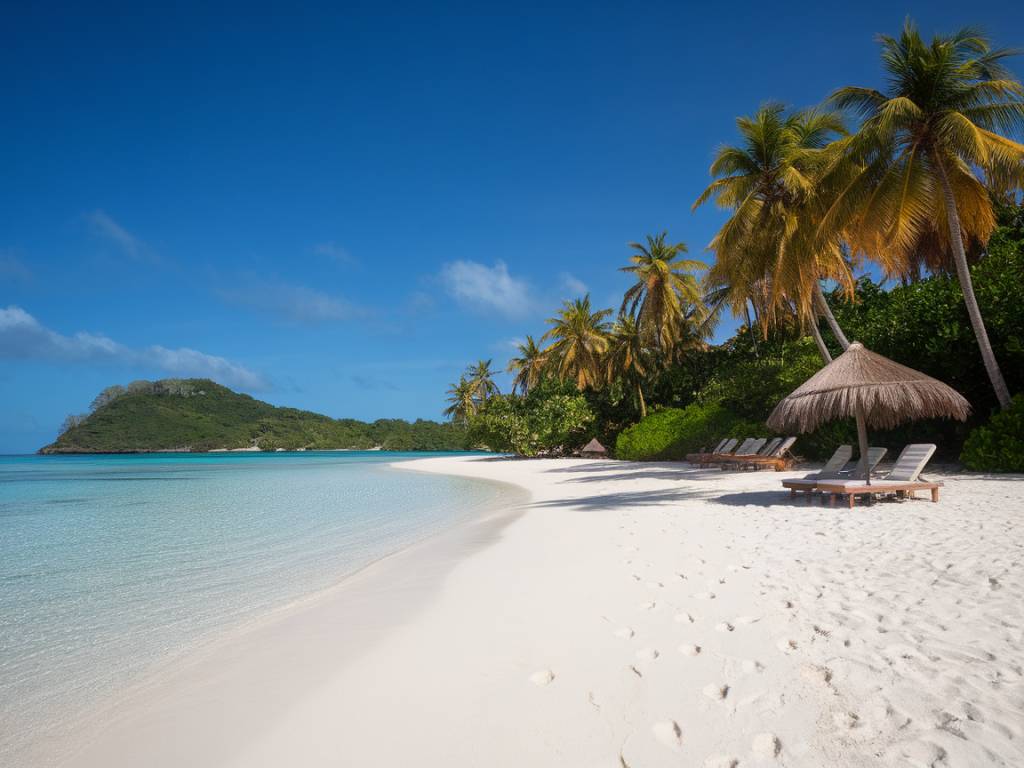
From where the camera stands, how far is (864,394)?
29.1ft

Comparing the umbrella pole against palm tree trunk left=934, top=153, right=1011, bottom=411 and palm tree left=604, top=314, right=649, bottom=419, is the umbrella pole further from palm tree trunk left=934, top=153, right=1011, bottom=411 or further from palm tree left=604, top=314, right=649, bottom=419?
palm tree left=604, top=314, right=649, bottom=419

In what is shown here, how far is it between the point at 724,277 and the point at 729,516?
11247mm

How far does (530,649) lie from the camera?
348 cm

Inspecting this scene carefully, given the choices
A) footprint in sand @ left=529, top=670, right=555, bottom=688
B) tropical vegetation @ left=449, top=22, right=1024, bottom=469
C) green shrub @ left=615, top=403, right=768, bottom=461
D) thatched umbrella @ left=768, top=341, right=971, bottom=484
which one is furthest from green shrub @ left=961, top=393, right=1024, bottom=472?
footprint in sand @ left=529, top=670, right=555, bottom=688

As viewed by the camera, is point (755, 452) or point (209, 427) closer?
point (755, 452)

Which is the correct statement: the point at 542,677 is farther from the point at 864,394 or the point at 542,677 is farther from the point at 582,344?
the point at 582,344

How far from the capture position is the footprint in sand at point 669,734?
7.72 ft

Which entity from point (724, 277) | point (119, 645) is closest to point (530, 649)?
point (119, 645)

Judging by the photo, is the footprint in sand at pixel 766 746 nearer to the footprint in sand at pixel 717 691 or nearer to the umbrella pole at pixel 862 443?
the footprint in sand at pixel 717 691

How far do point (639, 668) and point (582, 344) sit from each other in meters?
30.4

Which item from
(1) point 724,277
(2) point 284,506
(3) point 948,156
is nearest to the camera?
(3) point 948,156

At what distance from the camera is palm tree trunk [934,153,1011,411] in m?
10.8

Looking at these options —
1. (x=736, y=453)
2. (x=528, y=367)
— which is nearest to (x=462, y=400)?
(x=528, y=367)

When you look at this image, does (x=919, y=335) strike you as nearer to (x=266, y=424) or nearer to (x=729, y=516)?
(x=729, y=516)
